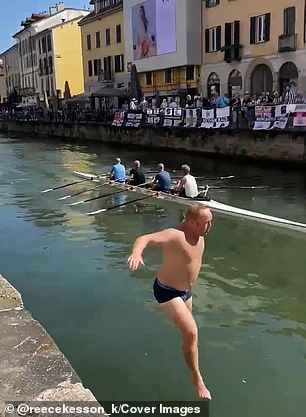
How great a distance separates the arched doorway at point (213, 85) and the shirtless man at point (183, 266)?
34.1 meters

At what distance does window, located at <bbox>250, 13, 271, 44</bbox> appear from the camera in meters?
33.6

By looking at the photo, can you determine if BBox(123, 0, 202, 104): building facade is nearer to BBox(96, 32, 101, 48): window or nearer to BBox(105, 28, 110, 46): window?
BBox(105, 28, 110, 46): window

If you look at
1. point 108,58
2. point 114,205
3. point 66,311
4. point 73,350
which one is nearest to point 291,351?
point 73,350

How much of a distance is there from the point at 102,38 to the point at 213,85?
61.3 feet

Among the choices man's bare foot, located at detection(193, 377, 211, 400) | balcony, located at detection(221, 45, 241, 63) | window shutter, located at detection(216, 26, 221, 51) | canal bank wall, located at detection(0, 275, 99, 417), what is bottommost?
man's bare foot, located at detection(193, 377, 211, 400)

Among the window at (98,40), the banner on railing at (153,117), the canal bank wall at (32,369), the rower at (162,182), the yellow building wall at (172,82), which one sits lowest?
the rower at (162,182)

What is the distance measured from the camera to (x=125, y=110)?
1535 inches

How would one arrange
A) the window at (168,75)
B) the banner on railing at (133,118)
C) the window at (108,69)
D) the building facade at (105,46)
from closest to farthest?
the banner on railing at (133,118), the window at (168,75), the building facade at (105,46), the window at (108,69)

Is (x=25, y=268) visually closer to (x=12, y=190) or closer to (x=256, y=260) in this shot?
(x=256, y=260)

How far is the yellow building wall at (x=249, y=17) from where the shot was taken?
31.4m

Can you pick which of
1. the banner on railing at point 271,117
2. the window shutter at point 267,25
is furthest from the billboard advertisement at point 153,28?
the banner on railing at point 271,117

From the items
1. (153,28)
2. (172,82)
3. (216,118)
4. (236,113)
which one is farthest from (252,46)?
(153,28)

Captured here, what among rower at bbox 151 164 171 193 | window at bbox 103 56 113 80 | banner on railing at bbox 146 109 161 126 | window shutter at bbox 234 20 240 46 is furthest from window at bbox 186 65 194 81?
rower at bbox 151 164 171 193

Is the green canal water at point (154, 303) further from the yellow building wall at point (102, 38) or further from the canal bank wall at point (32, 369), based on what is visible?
the yellow building wall at point (102, 38)
